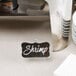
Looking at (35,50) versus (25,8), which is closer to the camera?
(35,50)

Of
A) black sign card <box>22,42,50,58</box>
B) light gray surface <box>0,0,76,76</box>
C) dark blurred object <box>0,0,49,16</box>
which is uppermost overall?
dark blurred object <box>0,0,49,16</box>

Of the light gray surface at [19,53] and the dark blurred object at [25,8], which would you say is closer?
the light gray surface at [19,53]

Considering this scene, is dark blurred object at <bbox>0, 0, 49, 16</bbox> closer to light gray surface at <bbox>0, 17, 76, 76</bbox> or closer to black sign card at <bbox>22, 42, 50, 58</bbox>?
light gray surface at <bbox>0, 17, 76, 76</bbox>

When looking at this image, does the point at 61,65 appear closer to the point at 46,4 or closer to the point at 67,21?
the point at 67,21

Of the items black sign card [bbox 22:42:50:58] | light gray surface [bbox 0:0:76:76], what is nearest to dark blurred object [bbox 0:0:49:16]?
light gray surface [bbox 0:0:76:76]

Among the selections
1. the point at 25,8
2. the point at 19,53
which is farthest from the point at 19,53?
the point at 25,8

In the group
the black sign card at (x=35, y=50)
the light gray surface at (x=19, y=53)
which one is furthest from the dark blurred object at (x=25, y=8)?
the black sign card at (x=35, y=50)

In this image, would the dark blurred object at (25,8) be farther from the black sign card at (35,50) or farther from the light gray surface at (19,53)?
the black sign card at (35,50)

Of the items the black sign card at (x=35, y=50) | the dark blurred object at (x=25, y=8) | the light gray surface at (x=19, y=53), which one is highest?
the dark blurred object at (x=25, y=8)

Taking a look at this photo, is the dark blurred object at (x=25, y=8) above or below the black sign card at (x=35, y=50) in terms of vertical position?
above

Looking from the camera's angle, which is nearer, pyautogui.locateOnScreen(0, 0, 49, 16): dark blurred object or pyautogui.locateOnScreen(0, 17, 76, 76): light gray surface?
pyautogui.locateOnScreen(0, 17, 76, 76): light gray surface

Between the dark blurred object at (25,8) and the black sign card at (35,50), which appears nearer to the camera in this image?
the black sign card at (35,50)

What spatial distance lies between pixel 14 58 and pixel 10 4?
8.1 inches

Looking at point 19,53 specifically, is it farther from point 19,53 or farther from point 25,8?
point 25,8
